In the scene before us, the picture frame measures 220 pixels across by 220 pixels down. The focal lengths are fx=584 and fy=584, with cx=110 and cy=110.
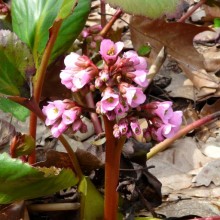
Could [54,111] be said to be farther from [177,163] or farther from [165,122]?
[177,163]

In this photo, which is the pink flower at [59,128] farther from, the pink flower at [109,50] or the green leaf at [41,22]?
the green leaf at [41,22]

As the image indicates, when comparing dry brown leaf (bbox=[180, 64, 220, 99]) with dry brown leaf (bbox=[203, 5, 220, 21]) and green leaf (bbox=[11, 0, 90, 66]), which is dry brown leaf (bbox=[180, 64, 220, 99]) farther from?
green leaf (bbox=[11, 0, 90, 66])

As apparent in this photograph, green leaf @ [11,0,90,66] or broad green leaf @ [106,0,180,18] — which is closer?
broad green leaf @ [106,0,180,18]

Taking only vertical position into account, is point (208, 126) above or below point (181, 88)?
below

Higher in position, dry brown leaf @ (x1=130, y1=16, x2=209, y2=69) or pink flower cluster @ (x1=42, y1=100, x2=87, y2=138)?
dry brown leaf @ (x1=130, y1=16, x2=209, y2=69)

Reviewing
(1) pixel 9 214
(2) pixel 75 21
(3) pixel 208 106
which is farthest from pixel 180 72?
(1) pixel 9 214

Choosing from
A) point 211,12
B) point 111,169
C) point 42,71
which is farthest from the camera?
point 211,12

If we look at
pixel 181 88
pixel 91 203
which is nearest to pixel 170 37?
pixel 181 88

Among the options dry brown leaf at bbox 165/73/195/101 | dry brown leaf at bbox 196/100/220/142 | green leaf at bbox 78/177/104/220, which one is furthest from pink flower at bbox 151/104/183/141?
dry brown leaf at bbox 165/73/195/101
